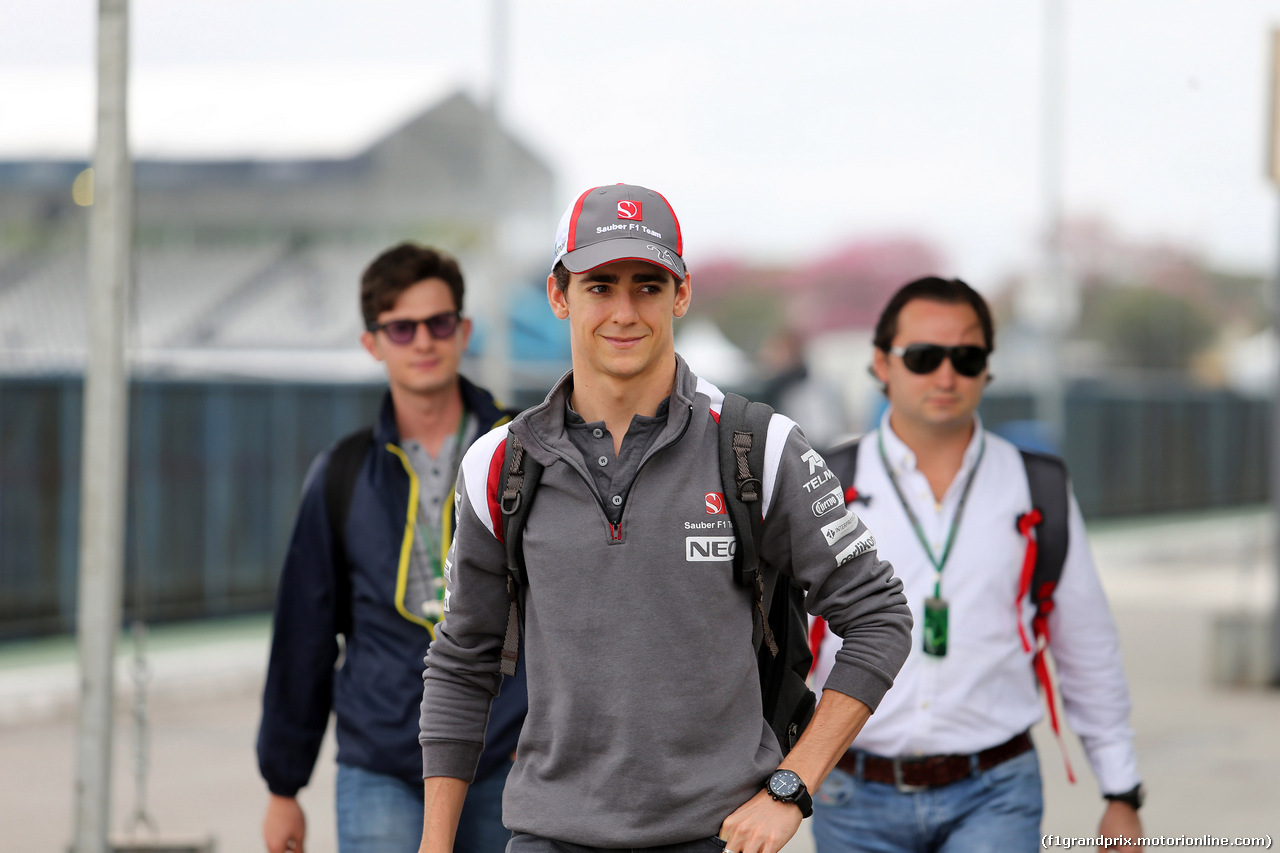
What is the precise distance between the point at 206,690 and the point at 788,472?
828cm

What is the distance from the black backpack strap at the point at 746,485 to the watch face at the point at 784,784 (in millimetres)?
228

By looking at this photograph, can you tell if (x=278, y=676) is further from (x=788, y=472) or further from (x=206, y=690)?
(x=206, y=690)

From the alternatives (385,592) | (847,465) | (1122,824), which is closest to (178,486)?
(385,592)

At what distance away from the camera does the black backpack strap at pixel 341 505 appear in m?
3.87

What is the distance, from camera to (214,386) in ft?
40.6

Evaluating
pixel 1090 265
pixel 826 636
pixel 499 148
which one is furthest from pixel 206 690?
pixel 1090 265

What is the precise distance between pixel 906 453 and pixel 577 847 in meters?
1.62

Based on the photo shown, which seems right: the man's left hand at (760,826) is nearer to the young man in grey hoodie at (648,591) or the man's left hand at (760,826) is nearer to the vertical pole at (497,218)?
the young man in grey hoodie at (648,591)

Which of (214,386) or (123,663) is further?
(214,386)

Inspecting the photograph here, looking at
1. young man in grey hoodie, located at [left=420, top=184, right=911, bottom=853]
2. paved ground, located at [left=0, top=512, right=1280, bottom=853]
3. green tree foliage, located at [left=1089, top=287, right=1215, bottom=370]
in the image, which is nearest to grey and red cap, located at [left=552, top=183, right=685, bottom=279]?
young man in grey hoodie, located at [left=420, top=184, right=911, bottom=853]

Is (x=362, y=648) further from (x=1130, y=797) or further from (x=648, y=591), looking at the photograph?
(x=1130, y=797)

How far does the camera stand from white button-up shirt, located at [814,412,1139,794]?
3.61 meters

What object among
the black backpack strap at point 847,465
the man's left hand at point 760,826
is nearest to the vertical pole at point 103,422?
the black backpack strap at point 847,465

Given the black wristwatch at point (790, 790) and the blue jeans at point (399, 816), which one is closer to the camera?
the black wristwatch at point (790, 790)
